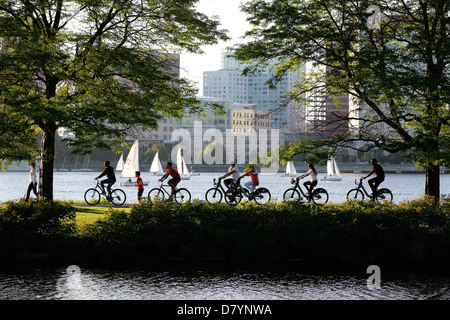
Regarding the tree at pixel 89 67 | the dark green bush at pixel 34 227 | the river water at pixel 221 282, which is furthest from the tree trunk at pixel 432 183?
the dark green bush at pixel 34 227

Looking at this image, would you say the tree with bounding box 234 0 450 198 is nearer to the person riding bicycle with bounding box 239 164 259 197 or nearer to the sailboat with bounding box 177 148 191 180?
the person riding bicycle with bounding box 239 164 259 197

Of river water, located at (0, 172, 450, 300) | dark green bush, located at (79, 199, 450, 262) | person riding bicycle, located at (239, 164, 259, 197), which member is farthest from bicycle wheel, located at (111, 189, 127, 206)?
river water, located at (0, 172, 450, 300)

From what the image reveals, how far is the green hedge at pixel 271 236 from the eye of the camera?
12.7 m

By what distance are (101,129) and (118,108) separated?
38.6 inches

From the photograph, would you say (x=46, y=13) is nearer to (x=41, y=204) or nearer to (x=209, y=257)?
(x=41, y=204)

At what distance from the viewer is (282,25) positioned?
1662 centimetres

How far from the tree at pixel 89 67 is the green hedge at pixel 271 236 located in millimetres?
4633

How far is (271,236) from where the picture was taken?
1284 centimetres

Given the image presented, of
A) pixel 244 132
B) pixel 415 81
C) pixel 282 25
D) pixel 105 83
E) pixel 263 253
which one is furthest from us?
pixel 244 132

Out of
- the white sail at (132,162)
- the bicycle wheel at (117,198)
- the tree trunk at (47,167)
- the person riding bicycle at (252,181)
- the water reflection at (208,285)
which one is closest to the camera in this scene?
the water reflection at (208,285)

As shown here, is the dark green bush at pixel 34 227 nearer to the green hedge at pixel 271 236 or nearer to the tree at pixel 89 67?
the green hedge at pixel 271 236

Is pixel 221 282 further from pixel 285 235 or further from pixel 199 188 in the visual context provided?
pixel 199 188

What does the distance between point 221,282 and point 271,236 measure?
8.11 ft
